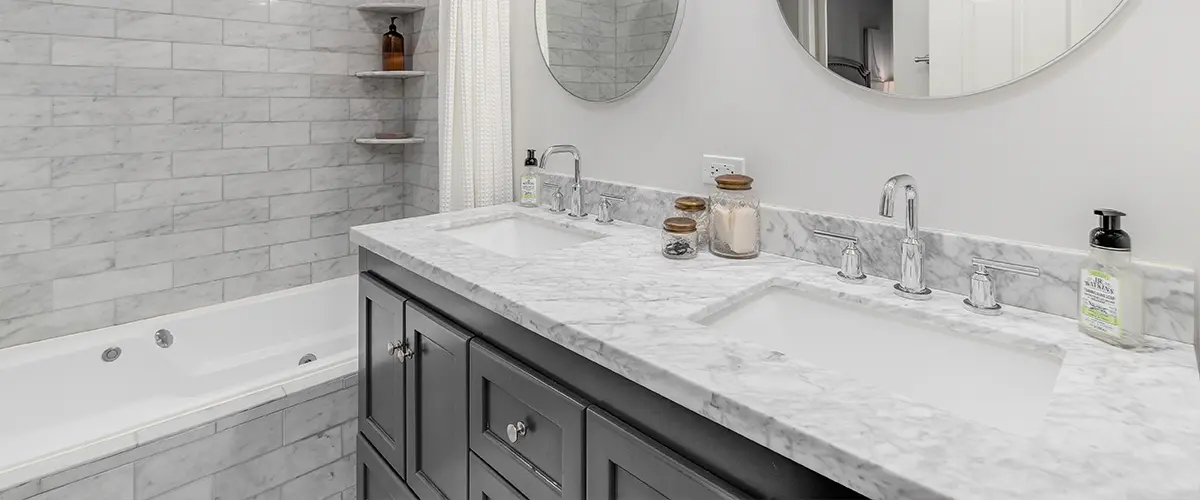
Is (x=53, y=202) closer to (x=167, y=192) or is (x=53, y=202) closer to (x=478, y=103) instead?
(x=167, y=192)

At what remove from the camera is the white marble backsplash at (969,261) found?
2.87ft

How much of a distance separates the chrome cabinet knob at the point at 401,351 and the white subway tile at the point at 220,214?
5.54ft

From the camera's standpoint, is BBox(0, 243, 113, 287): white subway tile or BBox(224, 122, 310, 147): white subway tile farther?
BBox(224, 122, 310, 147): white subway tile

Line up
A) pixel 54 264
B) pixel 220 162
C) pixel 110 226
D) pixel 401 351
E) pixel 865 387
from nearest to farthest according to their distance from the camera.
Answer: pixel 865 387, pixel 401 351, pixel 54 264, pixel 110 226, pixel 220 162

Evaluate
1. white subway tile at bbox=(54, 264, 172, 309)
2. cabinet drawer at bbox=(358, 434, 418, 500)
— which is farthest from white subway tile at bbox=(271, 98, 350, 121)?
cabinet drawer at bbox=(358, 434, 418, 500)

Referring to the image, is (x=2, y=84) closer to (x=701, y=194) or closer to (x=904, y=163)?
(x=701, y=194)

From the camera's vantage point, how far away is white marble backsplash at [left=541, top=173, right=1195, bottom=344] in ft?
2.87

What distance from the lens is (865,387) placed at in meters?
0.71

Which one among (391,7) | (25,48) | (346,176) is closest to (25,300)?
(25,48)

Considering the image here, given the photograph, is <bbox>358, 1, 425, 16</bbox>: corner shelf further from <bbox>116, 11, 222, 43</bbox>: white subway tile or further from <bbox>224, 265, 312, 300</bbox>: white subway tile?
<bbox>224, 265, 312, 300</bbox>: white subway tile

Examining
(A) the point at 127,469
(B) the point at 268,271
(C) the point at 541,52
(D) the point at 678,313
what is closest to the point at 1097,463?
(D) the point at 678,313

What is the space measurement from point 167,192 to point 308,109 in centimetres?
68

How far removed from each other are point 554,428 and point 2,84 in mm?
2467

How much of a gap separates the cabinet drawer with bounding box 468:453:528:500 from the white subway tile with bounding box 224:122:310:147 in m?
2.18
